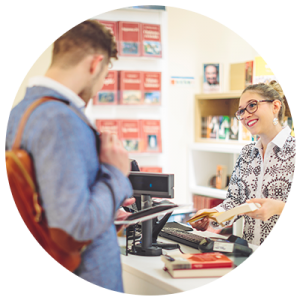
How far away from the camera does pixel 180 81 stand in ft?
5.62

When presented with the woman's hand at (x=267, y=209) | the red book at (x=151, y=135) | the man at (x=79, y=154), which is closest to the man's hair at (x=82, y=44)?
the man at (x=79, y=154)

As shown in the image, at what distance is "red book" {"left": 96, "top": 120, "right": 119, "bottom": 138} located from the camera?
1.31m

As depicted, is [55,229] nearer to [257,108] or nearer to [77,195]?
[77,195]

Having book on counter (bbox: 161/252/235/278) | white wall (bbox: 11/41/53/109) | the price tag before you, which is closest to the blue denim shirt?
white wall (bbox: 11/41/53/109)

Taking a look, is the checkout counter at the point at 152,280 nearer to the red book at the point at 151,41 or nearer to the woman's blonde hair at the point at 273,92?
the woman's blonde hair at the point at 273,92

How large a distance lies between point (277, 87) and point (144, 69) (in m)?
0.55

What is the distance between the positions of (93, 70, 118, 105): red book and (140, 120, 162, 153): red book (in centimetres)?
15

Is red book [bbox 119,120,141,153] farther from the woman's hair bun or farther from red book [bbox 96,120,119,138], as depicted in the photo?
the woman's hair bun

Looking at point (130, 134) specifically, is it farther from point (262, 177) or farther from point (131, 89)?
point (262, 177)

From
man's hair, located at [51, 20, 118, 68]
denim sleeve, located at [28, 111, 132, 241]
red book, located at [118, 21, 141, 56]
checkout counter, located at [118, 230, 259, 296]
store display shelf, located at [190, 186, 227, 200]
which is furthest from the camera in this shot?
store display shelf, located at [190, 186, 227, 200]

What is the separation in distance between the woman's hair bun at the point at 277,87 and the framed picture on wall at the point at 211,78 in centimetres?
24

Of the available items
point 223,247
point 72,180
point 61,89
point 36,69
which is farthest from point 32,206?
point 223,247

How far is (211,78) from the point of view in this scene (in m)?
1.83

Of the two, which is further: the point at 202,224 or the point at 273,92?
the point at 202,224
